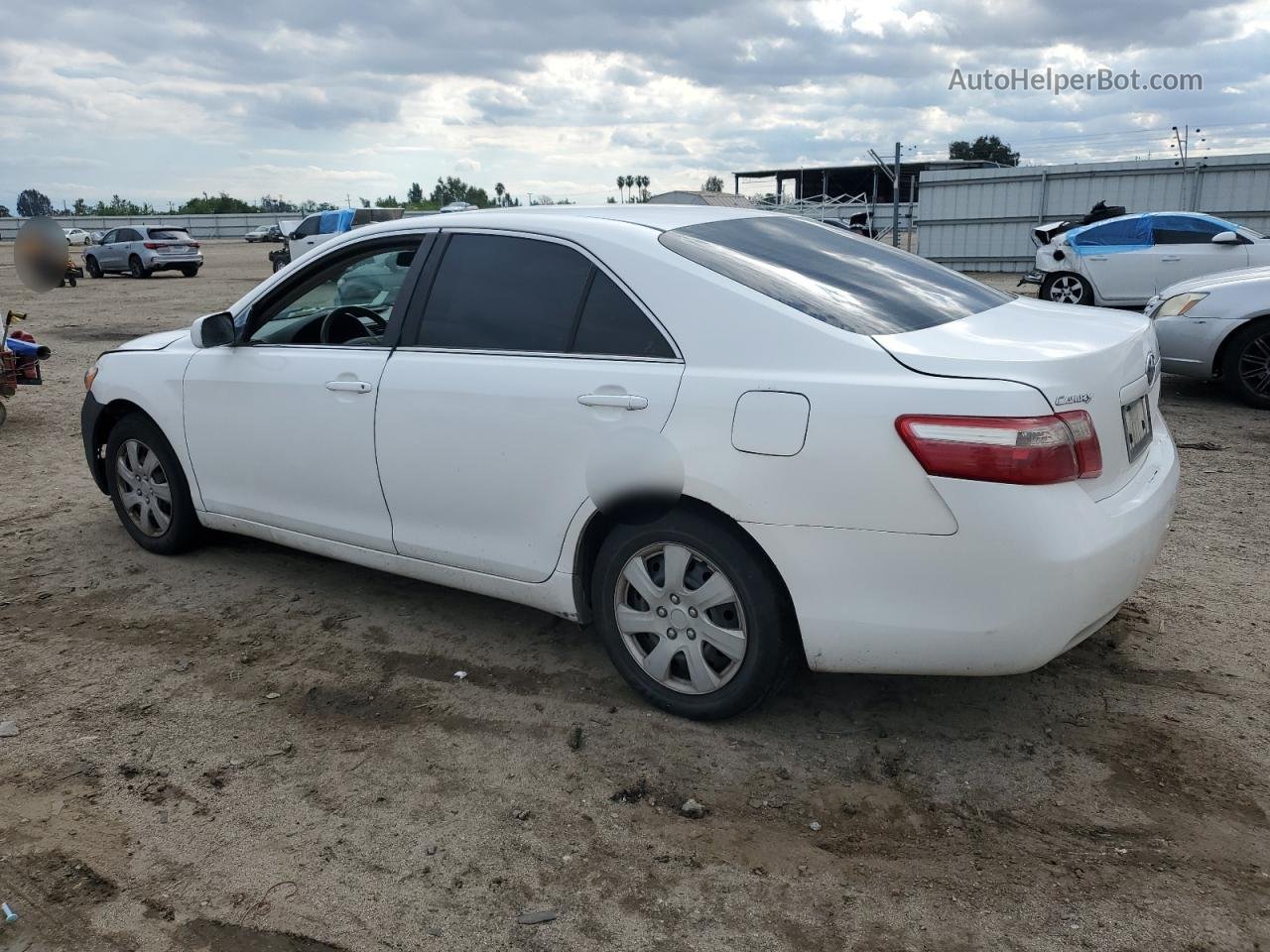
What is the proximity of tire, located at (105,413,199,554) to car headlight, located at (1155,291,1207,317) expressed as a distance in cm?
768

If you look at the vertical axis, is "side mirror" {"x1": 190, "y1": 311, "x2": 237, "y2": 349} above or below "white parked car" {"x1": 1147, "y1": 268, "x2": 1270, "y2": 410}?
above

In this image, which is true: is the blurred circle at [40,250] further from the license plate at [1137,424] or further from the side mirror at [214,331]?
the license plate at [1137,424]

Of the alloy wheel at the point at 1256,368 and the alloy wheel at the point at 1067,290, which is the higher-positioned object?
the alloy wheel at the point at 1067,290

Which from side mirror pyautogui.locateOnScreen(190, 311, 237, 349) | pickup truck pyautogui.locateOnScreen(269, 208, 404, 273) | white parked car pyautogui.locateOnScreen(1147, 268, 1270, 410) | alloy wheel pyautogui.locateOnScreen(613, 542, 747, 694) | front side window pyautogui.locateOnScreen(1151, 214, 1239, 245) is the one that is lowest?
alloy wheel pyautogui.locateOnScreen(613, 542, 747, 694)

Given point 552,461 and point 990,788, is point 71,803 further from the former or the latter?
point 990,788

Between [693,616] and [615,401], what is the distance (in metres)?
0.73

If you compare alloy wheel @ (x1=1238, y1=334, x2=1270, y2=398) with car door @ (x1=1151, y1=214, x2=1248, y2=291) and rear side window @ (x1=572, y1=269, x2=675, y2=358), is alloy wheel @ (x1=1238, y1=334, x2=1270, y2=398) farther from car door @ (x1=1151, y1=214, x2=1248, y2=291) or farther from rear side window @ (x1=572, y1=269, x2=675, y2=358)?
rear side window @ (x1=572, y1=269, x2=675, y2=358)

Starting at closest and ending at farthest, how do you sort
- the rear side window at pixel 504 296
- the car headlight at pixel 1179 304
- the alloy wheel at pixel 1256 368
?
the rear side window at pixel 504 296, the alloy wheel at pixel 1256 368, the car headlight at pixel 1179 304

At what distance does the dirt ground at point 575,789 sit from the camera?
8.29ft

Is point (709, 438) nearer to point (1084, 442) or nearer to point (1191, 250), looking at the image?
point (1084, 442)

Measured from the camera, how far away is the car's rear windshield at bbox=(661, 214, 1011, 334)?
126 inches

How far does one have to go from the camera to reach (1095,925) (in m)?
2.44

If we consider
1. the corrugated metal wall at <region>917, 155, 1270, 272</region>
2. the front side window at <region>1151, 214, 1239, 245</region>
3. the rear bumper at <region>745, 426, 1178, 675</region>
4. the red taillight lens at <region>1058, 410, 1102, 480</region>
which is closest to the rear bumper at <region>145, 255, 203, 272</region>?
the corrugated metal wall at <region>917, 155, 1270, 272</region>

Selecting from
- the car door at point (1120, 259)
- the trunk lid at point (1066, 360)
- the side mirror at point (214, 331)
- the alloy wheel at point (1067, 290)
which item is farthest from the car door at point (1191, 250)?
the side mirror at point (214, 331)
